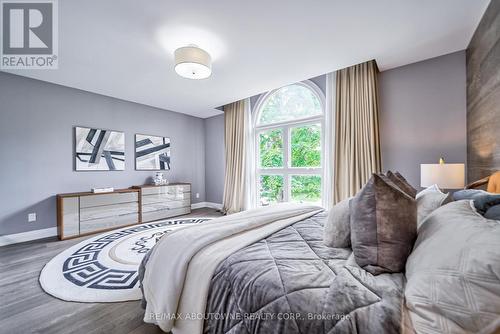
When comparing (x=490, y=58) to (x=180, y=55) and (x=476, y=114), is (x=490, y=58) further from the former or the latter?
(x=180, y=55)

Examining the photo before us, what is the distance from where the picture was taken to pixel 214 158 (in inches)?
213

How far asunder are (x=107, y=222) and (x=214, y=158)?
271cm

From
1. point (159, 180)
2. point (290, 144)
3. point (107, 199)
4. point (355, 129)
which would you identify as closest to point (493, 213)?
point (355, 129)

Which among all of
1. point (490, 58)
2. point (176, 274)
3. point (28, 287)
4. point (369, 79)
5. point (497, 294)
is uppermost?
point (369, 79)

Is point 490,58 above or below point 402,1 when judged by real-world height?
below

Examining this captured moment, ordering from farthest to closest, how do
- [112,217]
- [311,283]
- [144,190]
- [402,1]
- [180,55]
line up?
[144,190] → [112,217] → [180,55] → [402,1] → [311,283]

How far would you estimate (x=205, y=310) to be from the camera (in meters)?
1.01

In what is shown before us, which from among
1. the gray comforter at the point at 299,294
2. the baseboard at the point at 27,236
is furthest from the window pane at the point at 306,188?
the baseboard at the point at 27,236

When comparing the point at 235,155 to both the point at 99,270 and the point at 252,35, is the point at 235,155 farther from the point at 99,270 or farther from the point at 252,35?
the point at 99,270

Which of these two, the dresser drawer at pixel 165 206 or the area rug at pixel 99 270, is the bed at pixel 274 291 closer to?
the area rug at pixel 99 270

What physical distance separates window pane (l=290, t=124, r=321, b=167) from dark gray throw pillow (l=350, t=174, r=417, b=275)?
2.78 meters

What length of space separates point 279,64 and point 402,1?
1.41 meters

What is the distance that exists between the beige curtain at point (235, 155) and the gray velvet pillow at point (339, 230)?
3282mm

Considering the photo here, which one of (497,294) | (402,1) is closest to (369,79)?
(402,1)
